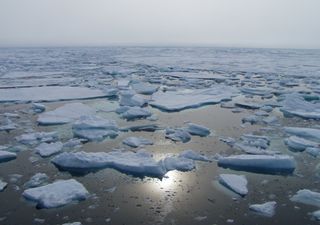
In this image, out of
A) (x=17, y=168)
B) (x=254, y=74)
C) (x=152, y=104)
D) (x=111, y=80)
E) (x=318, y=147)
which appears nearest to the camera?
(x=17, y=168)

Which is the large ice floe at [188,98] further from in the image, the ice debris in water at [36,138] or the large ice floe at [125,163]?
the large ice floe at [125,163]

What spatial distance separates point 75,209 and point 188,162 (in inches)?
76.1

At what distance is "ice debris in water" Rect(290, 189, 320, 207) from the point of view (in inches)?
171

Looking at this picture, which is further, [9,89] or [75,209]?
[9,89]

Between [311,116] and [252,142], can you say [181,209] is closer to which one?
[252,142]

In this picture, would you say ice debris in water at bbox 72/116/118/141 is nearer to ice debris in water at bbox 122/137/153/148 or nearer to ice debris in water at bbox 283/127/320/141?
ice debris in water at bbox 122/137/153/148

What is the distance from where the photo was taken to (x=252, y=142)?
6.46 meters

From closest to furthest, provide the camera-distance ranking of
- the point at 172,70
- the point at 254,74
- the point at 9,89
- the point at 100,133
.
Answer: the point at 100,133, the point at 9,89, the point at 254,74, the point at 172,70

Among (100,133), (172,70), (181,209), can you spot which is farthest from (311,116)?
(172,70)

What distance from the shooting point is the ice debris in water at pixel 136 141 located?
20.9 feet

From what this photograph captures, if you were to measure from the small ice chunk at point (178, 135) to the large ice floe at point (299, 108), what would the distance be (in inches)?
121

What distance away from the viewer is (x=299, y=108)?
904 cm

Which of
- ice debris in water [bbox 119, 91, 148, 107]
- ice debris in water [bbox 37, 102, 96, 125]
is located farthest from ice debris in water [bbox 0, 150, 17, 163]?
ice debris in water [bbox 119, 91, 148, 107]

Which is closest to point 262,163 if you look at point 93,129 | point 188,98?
point 93,129
